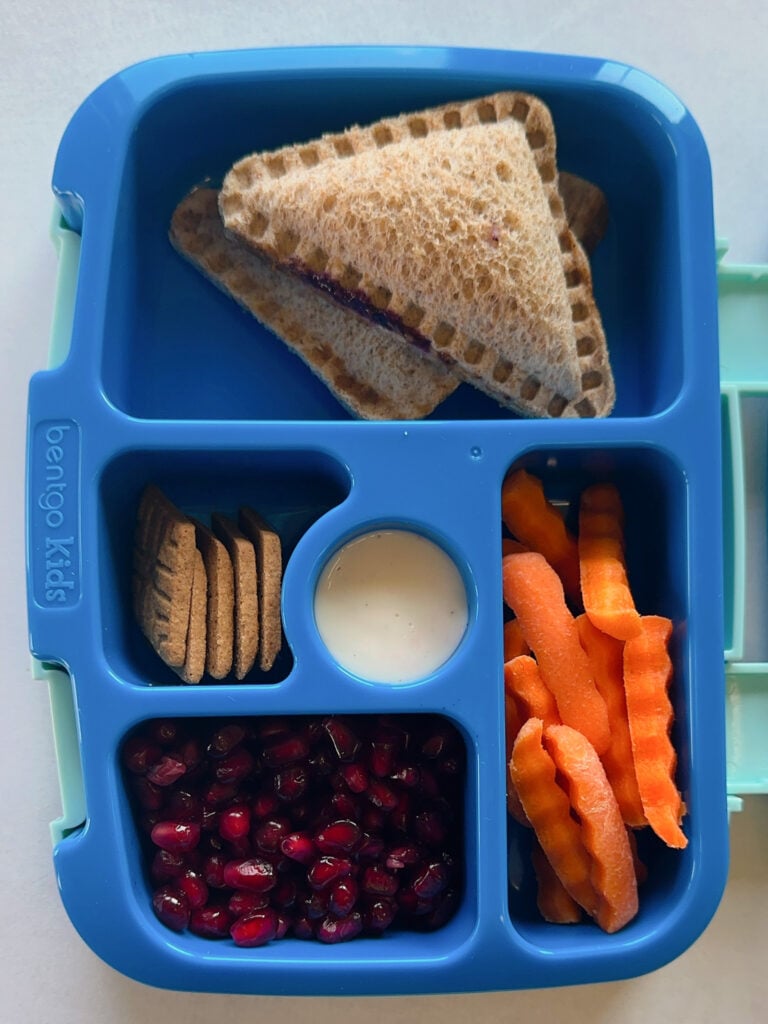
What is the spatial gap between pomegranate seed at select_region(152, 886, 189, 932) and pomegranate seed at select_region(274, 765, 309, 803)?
134 millimetres

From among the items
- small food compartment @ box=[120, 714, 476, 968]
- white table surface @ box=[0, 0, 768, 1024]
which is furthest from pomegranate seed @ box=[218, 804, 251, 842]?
white table surface @ box=[0, 0, 768, 1024]

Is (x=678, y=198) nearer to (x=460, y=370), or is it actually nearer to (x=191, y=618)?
(x=460, y=370)

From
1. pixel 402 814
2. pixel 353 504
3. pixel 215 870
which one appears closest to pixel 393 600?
pixel 353 504

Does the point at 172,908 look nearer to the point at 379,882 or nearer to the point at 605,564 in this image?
the point at 379,882

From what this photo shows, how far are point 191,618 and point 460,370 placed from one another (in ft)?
1.24

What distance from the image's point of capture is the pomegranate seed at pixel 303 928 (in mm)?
890

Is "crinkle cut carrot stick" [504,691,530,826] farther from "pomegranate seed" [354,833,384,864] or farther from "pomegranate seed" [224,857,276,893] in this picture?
"pomegranate seed" [224,857,276,893]

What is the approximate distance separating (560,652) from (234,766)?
34 centimetres

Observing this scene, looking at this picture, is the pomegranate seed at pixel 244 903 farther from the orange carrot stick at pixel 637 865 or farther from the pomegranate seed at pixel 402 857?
the orange carrot stick at pixel 637 865

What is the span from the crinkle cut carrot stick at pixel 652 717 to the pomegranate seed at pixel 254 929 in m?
0.38

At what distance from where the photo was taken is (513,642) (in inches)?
37.1

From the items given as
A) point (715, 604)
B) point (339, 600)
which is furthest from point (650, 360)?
point (339, 600)

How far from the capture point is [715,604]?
0.88 meters

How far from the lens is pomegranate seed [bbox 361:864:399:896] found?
0.88 m
